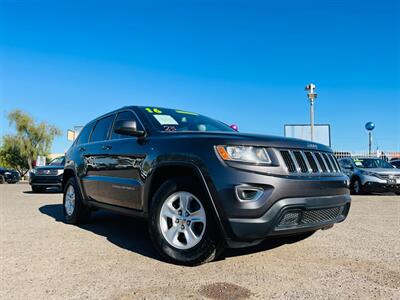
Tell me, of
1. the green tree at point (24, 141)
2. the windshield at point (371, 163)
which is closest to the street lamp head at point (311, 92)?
the windshield at point (371, 163)

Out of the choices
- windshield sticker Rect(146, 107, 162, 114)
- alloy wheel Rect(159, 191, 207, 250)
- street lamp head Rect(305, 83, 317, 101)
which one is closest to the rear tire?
windshield sticker Rect(146, 107, 162, 114)

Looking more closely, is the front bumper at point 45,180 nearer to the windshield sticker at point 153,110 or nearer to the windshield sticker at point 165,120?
the windshield sticker at point 153,110

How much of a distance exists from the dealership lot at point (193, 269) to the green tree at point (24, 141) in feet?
152

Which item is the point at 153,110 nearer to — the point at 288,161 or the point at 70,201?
the point at 288,161

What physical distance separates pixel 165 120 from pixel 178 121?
196 millimetres

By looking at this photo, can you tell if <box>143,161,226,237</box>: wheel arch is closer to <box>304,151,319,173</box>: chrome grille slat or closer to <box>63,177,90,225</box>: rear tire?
<box>304,151,319,173</box>: chrome grille slat

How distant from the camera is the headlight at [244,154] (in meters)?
3.25

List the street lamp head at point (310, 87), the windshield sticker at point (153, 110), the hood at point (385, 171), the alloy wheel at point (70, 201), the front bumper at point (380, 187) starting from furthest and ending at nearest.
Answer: the street lamp head at point (310, 87) < the hood at point (385, 171) < the front bumper at point (380, 187) < the alloy wheel at point (70, 201) < the windshield sticker at point (153, 110)

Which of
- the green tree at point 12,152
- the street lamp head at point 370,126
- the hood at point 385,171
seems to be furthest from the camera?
the green tree at point 12,152

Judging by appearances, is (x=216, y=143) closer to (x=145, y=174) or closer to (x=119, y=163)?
(x=145, y=174)

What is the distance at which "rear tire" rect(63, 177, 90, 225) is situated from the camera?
19.1ft

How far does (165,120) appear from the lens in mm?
4434

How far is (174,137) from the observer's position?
3.81 m

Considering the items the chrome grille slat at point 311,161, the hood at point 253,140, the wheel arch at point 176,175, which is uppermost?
the hood at point 253,140
